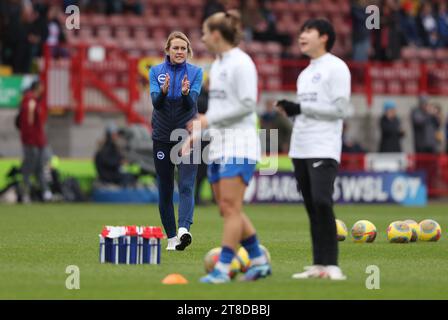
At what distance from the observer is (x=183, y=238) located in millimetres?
13797

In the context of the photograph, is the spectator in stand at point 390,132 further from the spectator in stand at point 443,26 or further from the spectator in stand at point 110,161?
the spectator in stand at point 110,161

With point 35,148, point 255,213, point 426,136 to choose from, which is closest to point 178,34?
point 255,213

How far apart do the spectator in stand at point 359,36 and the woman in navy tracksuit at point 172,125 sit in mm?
19278

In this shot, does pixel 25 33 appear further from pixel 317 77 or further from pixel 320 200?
pixel 320 200

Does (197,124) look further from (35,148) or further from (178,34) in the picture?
(35,148)

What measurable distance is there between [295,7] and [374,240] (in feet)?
66.9

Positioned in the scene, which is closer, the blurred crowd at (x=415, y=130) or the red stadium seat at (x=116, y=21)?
the blurred crowd at (x=415, y=130)

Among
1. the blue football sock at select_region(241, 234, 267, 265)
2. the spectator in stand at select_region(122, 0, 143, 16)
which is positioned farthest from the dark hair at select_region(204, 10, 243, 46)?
the spectator in stand at select_region(122, 0, 143, 16)

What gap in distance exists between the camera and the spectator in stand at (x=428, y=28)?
117ft

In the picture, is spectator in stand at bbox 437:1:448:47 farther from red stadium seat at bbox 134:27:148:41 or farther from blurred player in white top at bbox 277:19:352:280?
blurred player in white top at bbox 277:19:352:280

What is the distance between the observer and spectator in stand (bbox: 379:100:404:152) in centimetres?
3016

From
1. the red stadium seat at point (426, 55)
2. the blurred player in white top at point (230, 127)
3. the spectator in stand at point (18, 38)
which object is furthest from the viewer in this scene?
the red stadium seat at point (426, 55)

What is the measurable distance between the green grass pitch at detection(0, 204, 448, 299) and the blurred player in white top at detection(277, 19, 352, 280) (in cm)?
44

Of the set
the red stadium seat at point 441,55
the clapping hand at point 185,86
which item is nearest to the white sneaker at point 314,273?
the clapping hand at point 185,86
